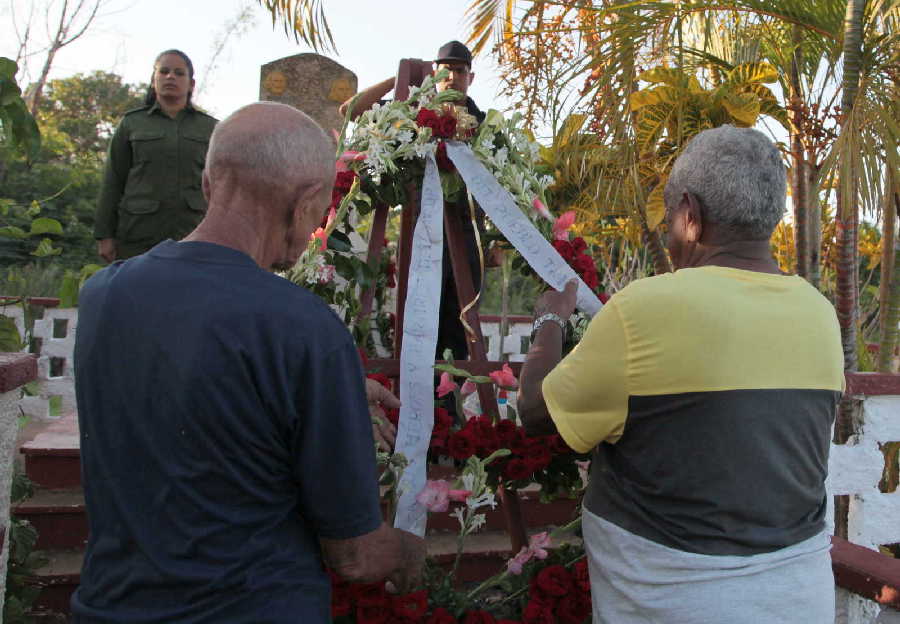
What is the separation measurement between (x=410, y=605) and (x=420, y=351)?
652mm

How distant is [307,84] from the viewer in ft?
18.1

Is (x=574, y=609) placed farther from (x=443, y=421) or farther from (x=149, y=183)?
(x=149, y=183)

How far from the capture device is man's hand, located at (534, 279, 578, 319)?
1.97 metres

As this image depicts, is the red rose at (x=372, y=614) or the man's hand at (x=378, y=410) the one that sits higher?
the man's hand at (x=378, y=410)

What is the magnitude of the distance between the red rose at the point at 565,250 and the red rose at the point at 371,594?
1075 mm

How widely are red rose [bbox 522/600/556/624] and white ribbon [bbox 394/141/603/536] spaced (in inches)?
13.3

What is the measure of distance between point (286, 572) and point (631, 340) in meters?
0.70

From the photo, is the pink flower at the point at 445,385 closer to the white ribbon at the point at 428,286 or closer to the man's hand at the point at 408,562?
the white ribbon at the point at 428,286

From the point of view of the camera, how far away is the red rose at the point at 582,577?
2.06 m

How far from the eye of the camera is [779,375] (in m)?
1.40

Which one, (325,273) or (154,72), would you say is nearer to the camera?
(325,273)

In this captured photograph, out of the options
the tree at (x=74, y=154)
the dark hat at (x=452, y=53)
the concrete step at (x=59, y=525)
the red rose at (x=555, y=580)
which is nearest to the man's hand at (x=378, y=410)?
the red rose at (x=555, y=580)

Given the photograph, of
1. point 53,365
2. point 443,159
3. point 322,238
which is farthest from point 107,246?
point 443,159

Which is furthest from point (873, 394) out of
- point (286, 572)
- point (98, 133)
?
point (98, 133)
